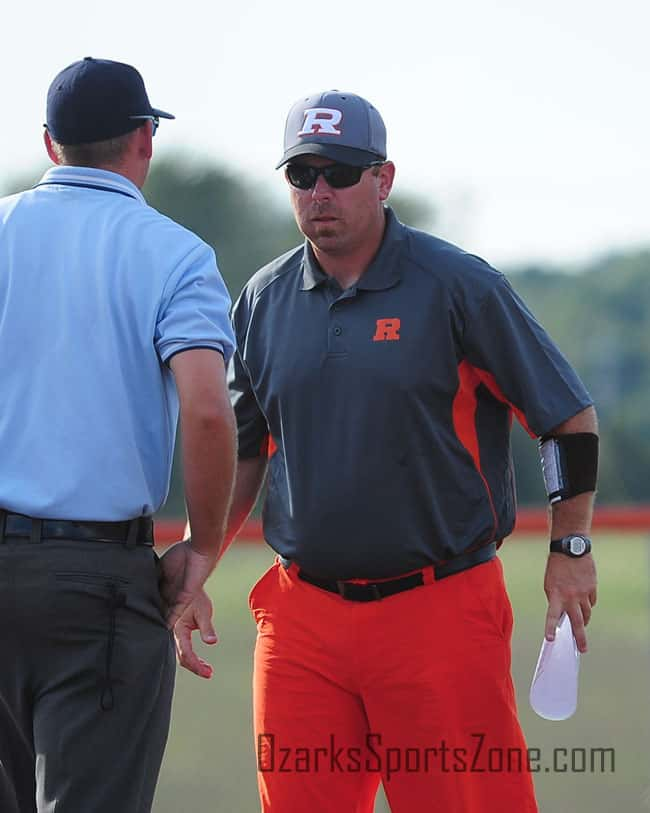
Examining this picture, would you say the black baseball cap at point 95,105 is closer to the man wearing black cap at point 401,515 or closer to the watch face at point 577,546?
the man wearing black cap at point 401,515

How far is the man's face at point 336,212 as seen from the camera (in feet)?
13.0

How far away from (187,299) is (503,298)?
98 centimetres

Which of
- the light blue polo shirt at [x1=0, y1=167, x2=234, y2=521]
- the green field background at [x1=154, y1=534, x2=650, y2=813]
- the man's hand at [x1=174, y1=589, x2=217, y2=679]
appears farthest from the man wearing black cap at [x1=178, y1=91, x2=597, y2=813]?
the green field background at [x1=154, y1=534, x2=650, y2=813]

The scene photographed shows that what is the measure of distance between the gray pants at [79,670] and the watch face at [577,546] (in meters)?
1.21

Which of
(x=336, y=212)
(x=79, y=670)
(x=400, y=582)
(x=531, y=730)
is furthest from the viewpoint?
(x=531, y=730)

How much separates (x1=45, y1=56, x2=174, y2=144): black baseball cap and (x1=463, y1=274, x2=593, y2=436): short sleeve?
1057mm

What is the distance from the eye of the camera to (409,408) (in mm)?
3822

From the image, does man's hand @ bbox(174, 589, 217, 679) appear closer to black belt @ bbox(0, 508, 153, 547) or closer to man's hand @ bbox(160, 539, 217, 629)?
man's hand @ bbox(160, 539, 217, 629)

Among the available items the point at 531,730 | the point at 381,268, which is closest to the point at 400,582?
the point at 381,268

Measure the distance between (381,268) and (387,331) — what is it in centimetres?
20

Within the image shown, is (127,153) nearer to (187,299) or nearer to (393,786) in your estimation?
(187,299)

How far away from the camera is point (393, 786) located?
150 inches

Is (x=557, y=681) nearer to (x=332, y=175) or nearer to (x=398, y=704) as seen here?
(x=398, y=704)

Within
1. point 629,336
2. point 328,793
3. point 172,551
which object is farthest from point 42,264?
point 629,336
